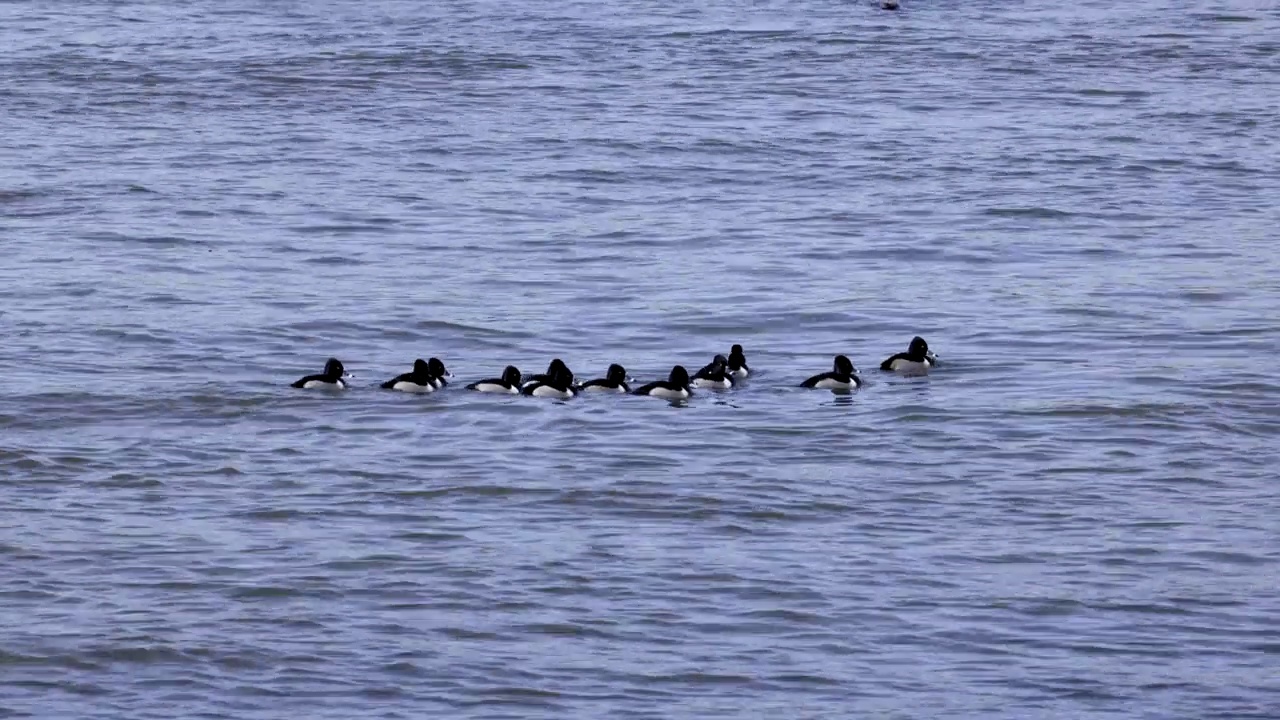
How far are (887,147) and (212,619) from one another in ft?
65.6

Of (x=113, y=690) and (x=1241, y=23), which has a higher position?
(x=1241, y=23)

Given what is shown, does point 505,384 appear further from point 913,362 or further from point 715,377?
point 913,362

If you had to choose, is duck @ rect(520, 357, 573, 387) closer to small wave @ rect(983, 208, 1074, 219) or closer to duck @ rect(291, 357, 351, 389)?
duck @ rect(291, 357, 351, 389)

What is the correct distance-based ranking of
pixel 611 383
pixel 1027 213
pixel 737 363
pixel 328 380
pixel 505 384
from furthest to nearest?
pixel 1027 213 < pixel 737 363 < pixel 611 383 < pixel 505 384 < pixel 328 380

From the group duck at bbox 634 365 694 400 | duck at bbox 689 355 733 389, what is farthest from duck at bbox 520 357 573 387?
duck at bbox 689 355 733 389

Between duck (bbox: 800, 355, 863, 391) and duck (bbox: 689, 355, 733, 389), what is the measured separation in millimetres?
680

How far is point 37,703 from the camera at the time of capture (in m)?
12.1

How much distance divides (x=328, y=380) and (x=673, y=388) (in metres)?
2.85

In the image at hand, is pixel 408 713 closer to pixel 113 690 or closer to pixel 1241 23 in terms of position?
pixel 113 690

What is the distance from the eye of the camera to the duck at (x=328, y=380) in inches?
757

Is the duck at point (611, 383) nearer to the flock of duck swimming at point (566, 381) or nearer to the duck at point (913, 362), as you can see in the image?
the flock of duck swimming at point (566, 381)

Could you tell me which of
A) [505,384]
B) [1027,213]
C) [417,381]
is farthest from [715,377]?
[1027,213]

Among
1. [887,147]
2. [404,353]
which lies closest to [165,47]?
[887,147]

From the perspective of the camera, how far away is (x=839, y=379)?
19.6 meters
